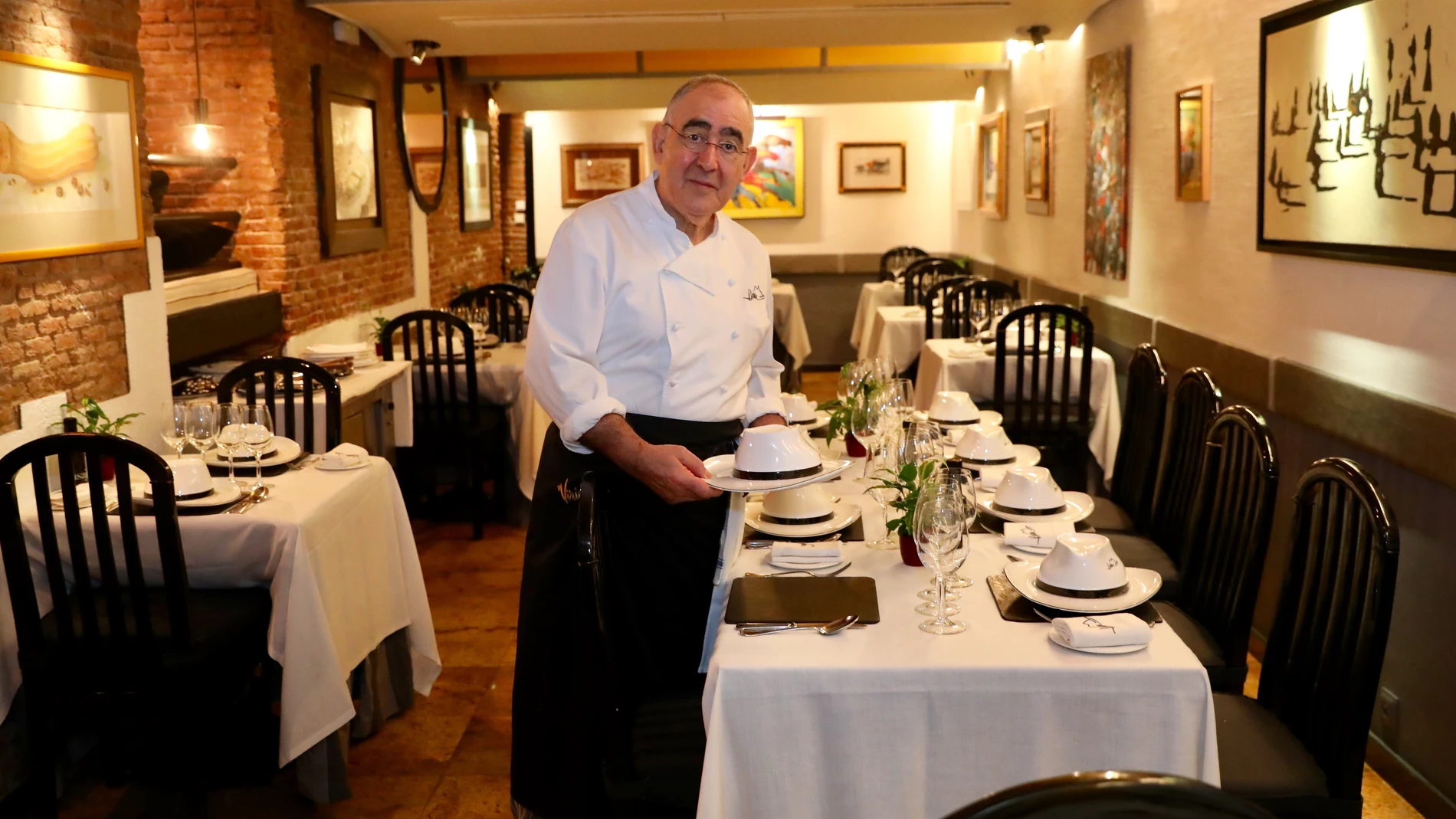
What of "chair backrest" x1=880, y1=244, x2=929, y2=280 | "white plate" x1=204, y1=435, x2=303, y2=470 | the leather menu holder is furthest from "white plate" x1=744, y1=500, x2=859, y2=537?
"chair backrest" x1=880, y1=244, x2=929, y2=280

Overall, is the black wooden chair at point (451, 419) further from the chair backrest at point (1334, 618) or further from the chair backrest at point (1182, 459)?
the chair backrest at point (1334, 618)

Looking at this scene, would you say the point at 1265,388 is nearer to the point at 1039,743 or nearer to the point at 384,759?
the point at 1039,743

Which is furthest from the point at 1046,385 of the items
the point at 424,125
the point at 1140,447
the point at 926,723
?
the point at 424,125

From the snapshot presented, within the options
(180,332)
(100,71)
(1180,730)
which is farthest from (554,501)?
(180,332)

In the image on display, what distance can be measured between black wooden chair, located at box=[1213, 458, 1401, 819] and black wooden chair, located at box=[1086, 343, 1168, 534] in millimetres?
1271

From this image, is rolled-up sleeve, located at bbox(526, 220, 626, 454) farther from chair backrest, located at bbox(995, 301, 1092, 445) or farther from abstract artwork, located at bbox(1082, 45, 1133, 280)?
abstract artwork, located at bbox(1082, 45, 1133, 280)

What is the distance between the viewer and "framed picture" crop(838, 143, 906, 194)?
11234 millimetres

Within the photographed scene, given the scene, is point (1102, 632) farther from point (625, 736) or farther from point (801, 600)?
point (625, 736)

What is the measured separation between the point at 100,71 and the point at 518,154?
23.6ft

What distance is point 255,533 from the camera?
10.2 feet

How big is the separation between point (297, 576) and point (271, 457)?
0.69 meters

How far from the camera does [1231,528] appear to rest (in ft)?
9.39

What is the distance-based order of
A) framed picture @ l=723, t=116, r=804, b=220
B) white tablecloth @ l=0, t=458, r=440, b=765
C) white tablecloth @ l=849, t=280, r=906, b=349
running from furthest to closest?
framed picture @ l=723, t=116, r=804, b=220 → white tablecloth @ l=849, t=280, r=906, b=349 → white tablecloth @ l=0, t=458, r=440, b=765

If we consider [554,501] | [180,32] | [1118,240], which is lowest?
[554,501]
